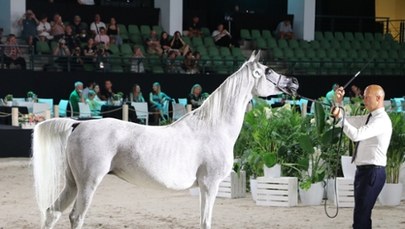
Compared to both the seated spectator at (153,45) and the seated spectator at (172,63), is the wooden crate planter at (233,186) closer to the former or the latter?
the seated spectator at (172,63)

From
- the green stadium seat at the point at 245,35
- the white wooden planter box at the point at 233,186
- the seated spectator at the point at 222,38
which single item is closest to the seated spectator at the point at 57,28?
the seated spectator at the point at 222,38

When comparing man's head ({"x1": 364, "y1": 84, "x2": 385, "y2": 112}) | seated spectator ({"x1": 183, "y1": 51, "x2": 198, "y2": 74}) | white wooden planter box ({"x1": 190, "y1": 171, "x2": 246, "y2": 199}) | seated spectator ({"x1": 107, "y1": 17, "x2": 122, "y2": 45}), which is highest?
seated spectator ({"x1": 107, "y1": 17, "x2": 122, "y2": 45})

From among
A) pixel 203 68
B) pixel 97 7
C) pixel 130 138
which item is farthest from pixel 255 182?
pixel 97 7

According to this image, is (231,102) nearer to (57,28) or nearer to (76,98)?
(76,98)

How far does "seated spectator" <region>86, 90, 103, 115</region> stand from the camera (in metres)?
19.8

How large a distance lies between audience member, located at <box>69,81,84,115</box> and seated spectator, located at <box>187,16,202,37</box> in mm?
6992

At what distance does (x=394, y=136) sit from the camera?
11383 mm

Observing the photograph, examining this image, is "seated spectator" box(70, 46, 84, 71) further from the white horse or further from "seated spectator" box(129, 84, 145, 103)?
the white horse

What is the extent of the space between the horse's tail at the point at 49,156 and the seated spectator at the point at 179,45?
53.2 feet

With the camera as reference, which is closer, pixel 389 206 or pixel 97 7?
pixel 389 206

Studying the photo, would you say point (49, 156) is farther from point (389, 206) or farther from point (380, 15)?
point (380, 15)

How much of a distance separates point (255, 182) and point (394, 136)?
1.87 metres

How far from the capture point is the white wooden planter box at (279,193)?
1127 cm

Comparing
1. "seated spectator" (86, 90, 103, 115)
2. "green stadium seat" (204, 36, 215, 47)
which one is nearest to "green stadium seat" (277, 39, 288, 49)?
"green stadium seat" (204, 36, 215, 47)
